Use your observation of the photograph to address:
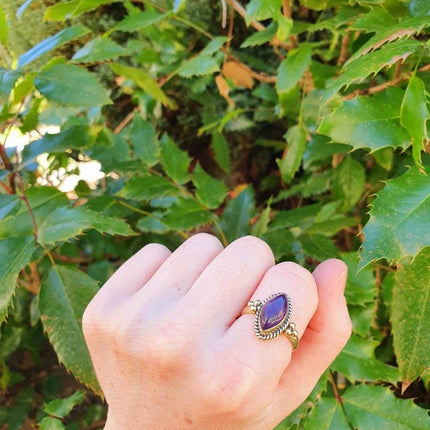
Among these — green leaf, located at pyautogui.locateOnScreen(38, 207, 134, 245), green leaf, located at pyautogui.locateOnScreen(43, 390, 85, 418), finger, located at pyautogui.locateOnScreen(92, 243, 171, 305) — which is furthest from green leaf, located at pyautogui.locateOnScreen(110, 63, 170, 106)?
green leaf, located at pyautogui.locateOnScreen(43, 390, 85, 418)

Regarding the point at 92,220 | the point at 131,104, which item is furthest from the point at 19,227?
the point at 131,104

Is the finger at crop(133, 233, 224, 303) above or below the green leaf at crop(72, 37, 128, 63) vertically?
below

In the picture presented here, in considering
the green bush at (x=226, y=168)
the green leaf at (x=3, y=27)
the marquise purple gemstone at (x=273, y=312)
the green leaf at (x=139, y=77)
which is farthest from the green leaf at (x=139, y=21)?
the marquise purple gemstone at (x=273, y=312)

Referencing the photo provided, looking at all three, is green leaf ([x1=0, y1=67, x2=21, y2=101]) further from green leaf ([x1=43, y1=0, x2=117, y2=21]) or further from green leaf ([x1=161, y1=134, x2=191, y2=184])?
green leaf ([x1=161, y1=134, x2=191, y2=184])

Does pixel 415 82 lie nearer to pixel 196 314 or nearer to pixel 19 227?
pixel 196 314

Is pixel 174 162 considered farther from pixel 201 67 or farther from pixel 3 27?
pixel 3 27

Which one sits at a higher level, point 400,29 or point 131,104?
point 400,29
